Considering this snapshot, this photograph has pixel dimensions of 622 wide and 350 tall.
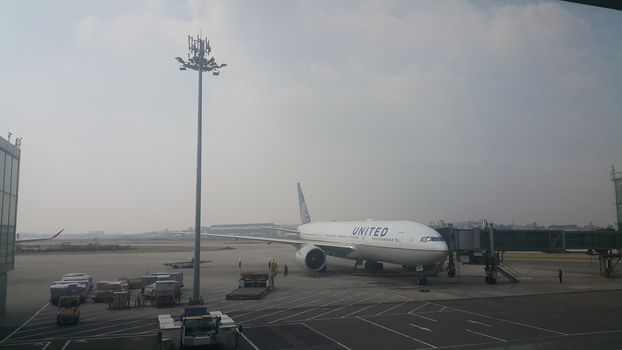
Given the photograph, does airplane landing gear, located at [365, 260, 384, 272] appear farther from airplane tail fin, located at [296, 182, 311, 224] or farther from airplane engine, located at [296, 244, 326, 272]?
airplane tail fin, located at [296, 182, 311, 224]

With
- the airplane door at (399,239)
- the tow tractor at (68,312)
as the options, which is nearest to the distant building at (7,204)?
the tow tractor at (68,312)

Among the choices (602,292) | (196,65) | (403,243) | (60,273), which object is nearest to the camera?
(196,65)

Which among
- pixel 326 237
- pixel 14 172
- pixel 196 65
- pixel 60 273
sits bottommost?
pixel 60 273

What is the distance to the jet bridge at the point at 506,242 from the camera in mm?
37156

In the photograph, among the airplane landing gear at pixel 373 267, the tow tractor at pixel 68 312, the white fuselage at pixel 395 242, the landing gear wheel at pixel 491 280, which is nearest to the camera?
the tow tractor at pixel 68 312

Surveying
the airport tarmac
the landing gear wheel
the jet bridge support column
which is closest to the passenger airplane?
the airport tarmac

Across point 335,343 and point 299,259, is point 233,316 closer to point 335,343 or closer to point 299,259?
point 335,343

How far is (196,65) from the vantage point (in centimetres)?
2491

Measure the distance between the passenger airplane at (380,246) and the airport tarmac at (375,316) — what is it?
8.29ft

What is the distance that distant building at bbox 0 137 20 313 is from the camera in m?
23.3

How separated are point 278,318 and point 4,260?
15.7 meters

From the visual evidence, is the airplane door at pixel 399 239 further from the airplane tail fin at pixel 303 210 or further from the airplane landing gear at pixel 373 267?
the airplane tail fin at pixel 303 210

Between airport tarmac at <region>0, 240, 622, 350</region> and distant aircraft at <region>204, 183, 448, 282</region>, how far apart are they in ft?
8.20

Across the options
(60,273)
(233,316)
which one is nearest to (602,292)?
(233,316)
